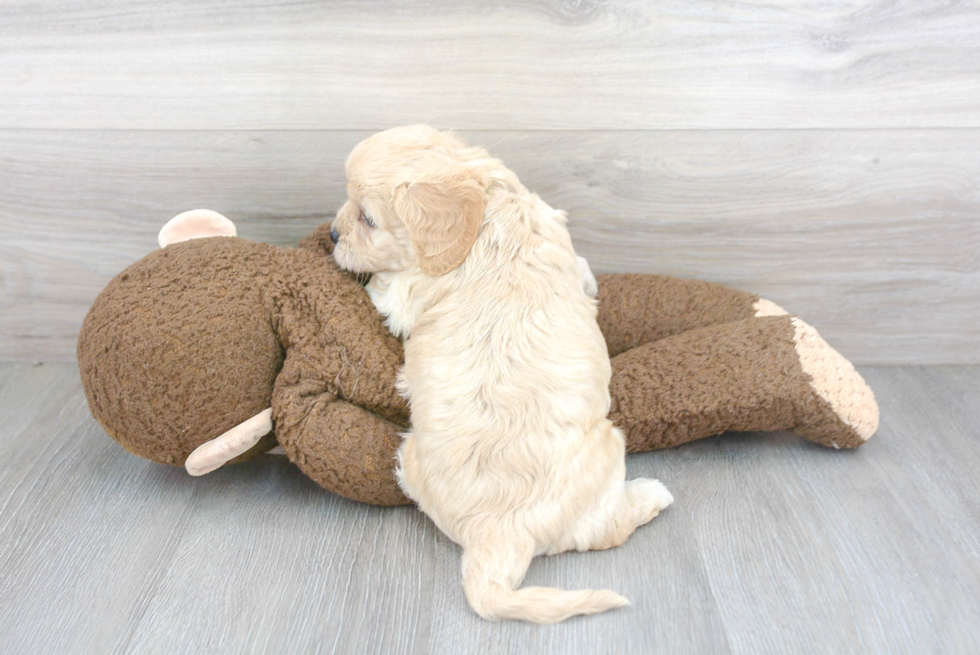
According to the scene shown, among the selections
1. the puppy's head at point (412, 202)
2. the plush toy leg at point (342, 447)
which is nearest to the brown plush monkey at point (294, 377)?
the plush toy leg at point (342, 447)

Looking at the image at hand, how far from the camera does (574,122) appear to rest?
1542 mm

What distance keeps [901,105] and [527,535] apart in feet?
3.95

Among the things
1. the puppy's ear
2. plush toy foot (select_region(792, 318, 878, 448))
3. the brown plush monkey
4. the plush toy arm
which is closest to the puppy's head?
the puppy's ear

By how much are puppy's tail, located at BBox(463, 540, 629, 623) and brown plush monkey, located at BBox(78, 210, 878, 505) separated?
0.25 meters

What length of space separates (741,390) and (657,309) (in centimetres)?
26

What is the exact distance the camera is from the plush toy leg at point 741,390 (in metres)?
1.38

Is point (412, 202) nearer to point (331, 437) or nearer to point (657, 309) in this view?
point (331, 437)

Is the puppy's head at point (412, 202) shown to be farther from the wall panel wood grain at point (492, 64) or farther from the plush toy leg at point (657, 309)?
the plush toy leg at point (657, 309)

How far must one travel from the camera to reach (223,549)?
1.24 meters

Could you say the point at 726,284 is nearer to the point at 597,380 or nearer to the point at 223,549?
the point at 597,380

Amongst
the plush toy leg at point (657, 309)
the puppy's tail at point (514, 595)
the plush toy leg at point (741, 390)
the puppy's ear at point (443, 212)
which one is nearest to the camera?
the puppy's tail at point (514, 595)

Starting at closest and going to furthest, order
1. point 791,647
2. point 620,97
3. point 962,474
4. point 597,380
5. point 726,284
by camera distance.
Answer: point 791,647, point 597,380, point 962,474, point 620,97, point 726,284

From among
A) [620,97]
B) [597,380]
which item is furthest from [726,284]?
[597,380]

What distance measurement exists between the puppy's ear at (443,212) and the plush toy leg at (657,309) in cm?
47
